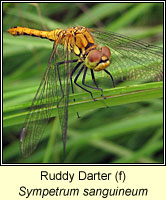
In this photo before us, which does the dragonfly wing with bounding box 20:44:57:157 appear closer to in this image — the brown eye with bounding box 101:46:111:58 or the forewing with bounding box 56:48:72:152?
the forewing with bounding box 56:48:72:152

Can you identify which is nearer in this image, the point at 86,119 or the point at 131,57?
the point at 131,57

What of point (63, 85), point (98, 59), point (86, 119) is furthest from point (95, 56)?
point (86, 119)

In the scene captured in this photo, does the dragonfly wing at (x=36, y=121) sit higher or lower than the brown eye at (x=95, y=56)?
lower

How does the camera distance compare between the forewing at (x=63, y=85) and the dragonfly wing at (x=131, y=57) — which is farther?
the dragonfly wing at (x=131, y=57)

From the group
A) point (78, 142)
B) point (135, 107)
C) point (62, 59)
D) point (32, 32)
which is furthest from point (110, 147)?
point (32, 32)

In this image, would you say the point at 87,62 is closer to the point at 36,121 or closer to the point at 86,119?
the point at 36,121

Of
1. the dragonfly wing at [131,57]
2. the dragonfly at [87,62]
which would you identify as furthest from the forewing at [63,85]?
the dragonfly wing at [131,57]

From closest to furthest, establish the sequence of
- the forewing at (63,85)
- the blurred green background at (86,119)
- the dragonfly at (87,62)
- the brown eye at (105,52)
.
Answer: the forewing at (63,85)
the dragonfly at (87,62)
the brown eye at (105,52)
the blurred green background at (86,119)

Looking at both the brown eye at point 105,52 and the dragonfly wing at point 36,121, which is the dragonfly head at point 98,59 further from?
the dragonfly wing at point 36,121
